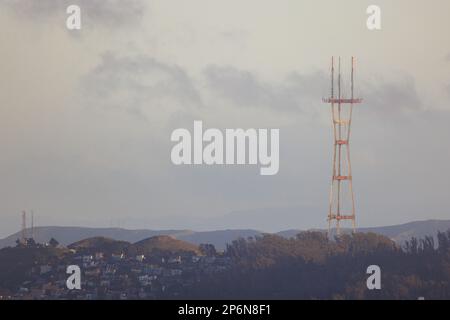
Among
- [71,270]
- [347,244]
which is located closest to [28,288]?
[71,270]

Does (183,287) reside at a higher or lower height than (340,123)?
lower

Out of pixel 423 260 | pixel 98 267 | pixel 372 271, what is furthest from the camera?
pixel 98 267
